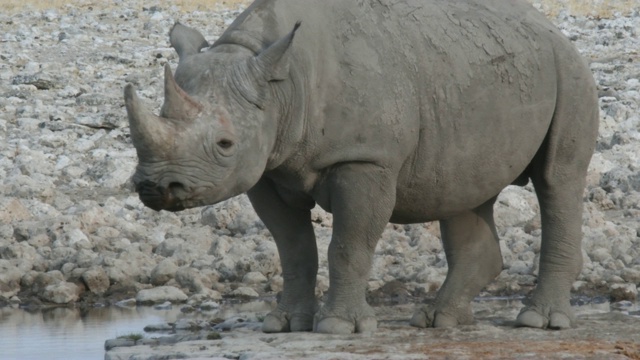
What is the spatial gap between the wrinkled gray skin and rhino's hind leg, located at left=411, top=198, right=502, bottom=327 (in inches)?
0.4

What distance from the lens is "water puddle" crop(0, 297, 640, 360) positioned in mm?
9086

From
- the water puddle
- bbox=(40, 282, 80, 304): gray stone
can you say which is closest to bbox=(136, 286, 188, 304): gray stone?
the water puddle

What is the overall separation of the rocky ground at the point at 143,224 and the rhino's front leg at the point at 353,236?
7.89 feet

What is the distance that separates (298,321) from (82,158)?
7.13 meters

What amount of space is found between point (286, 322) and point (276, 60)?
1620 millimetres

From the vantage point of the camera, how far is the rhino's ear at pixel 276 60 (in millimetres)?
8023

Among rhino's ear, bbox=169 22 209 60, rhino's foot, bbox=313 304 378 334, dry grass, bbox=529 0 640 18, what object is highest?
dry grass, bbox=529 0 640 18

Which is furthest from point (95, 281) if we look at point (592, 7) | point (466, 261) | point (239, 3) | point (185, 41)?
point (592, 7)

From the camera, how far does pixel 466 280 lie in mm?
9391

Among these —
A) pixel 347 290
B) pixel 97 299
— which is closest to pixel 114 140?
pixel 97 299

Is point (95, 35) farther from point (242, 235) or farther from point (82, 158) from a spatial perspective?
point (242, 235)

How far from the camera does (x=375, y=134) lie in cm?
839

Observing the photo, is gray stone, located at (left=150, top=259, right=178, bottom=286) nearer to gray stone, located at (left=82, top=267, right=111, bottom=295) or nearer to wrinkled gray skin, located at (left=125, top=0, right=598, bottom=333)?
gray stone, located at (left=82, top=267, right=111, bottom=295)

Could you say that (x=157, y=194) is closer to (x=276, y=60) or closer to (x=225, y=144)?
(x=225, y=144)
